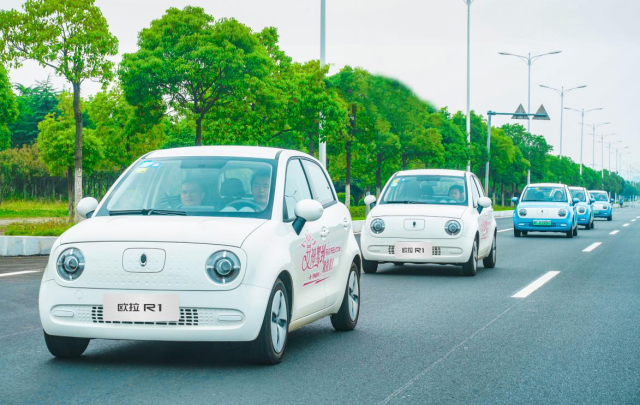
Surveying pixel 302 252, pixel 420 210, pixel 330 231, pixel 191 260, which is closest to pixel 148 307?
pixel 191 260

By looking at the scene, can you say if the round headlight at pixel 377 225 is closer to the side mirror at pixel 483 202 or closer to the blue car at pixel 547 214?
the side mirror at pixel 483 202

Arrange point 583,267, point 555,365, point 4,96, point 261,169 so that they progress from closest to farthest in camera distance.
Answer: point 555,365, point 261,169, point 583,267, point 4,96

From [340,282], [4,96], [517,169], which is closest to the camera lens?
[340,282]

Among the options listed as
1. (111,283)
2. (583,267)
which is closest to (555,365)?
(111,283)

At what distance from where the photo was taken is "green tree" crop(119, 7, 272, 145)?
2970 cm

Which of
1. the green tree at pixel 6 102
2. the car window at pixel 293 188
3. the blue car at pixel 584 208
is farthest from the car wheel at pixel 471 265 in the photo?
the green tree at pixel 6 102

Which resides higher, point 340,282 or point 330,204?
point 330,204

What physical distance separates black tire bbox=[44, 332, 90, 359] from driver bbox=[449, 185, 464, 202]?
904 cm

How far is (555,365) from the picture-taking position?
6.90 metres

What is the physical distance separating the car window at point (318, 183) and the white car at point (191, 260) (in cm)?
59

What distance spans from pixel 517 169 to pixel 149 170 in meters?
90.7

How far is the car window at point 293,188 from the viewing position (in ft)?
23.8

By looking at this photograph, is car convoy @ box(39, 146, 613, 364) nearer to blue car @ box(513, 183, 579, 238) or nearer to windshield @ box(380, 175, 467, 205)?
windshield @ box(380, 175, 467, 205)

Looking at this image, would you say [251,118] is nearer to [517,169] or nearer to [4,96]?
[4,96]
